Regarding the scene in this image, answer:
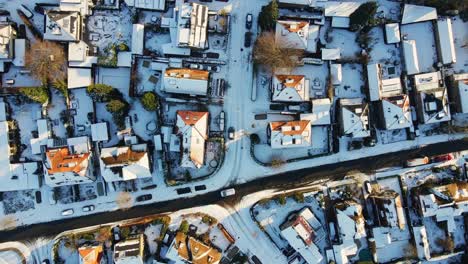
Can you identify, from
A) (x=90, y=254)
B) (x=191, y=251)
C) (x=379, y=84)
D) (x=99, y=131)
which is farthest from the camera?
(x=379, y=84)

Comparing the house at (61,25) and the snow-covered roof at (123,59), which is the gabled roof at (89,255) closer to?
the snow-covered roof at (123,59)

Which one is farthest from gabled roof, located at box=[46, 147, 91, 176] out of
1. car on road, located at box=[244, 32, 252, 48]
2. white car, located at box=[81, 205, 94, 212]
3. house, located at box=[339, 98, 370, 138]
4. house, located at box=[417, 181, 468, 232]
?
house, located at box=[417, 181, 468, 232]

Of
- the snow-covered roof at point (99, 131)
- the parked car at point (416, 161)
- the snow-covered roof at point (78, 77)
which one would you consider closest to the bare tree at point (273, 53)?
the parked car at point (416, 161)

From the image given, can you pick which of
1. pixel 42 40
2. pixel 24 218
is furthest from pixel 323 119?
pixel 24 218

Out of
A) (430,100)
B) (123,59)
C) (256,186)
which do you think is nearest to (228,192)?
(256,186)

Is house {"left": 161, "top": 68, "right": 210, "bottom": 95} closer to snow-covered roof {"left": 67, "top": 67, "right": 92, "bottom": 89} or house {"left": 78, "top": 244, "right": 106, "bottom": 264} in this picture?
snow-covered roof {"left": 67, "top": 67, "right": 92, "bottom": 89}

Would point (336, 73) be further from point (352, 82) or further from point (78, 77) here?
point (78, 77)

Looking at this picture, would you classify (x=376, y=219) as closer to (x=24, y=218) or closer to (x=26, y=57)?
(x=24, y=218)
